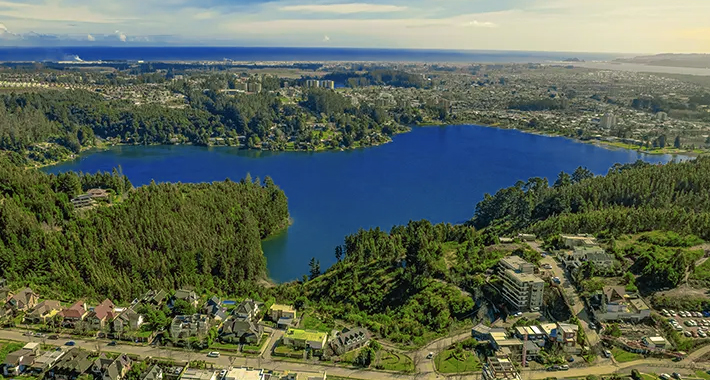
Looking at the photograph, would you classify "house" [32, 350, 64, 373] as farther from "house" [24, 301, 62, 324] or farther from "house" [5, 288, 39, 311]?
"house" [5, 288, 39, 311]

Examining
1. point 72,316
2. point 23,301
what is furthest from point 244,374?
point 23,301

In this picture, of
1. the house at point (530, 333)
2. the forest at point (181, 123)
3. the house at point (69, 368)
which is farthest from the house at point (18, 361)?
the forest at point (181, 123)

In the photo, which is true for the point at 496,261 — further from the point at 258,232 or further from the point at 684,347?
the point at 258,232

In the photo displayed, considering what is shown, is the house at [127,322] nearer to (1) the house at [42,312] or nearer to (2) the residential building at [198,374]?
(1) the house at [42,312]

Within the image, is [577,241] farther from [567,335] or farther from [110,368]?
[110,368]

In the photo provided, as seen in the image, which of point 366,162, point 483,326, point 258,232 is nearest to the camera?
point 483,326

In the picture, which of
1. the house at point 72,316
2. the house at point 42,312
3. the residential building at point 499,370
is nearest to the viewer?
the residential building at point 499,370

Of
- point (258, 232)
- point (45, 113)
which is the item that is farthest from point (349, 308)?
point (45, 113)
